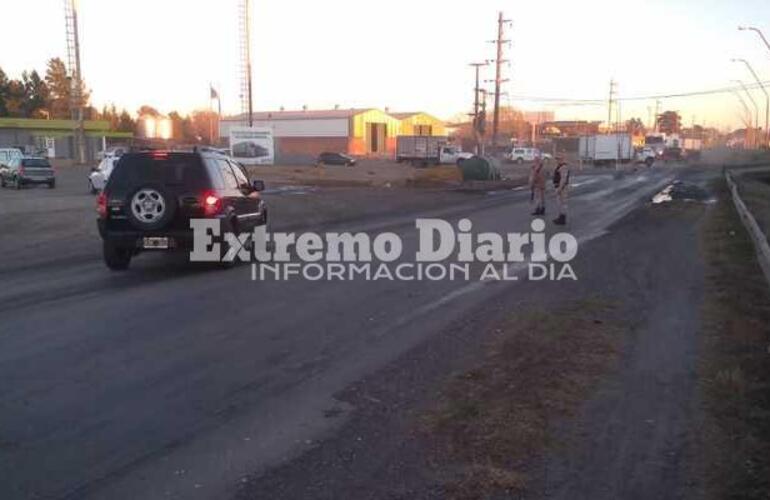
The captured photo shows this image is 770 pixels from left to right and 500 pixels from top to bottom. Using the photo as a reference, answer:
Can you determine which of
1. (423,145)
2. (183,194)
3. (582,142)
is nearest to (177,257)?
(183,194)

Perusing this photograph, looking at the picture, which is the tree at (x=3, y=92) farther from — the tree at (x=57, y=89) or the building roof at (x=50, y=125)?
the building roof at (x=50, y=125)

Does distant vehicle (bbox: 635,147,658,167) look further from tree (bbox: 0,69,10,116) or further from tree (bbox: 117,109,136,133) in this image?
tree (bbox: 0,69,10,116)

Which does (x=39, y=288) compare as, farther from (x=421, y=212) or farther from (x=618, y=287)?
(x=421, y=212)

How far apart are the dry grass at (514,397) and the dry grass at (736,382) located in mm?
910

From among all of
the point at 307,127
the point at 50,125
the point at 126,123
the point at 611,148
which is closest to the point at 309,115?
the point at 307,127

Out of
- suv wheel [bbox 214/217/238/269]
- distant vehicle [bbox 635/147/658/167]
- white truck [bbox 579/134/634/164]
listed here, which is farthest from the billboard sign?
suv wheel [bbox 214/217/238/269]

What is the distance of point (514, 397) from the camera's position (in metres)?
5.64

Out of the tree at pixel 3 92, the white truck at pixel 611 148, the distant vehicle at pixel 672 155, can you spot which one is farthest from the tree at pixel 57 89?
the distant vehicle at pixel 672 155

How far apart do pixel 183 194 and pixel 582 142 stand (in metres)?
72.4

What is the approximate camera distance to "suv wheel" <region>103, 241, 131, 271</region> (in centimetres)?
1147

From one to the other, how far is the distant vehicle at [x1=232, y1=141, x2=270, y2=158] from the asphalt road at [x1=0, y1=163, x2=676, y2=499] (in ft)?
153

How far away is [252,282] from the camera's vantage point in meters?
10.7

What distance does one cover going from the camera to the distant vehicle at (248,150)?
58938 mm

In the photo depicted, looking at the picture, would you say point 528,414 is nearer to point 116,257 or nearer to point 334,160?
point 116,257
